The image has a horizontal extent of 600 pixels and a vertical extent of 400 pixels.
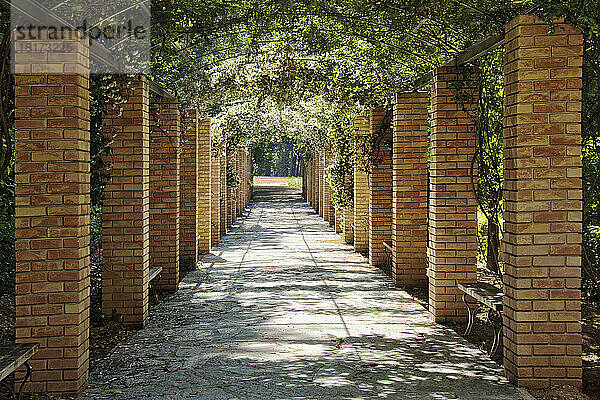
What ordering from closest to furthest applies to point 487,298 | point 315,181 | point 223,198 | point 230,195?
point 487,298
point 223,198
point 230,195
point 315,181

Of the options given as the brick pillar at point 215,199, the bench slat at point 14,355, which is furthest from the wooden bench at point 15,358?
the brick pillar at point 215,199

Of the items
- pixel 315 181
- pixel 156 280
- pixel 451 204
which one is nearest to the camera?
pixel 451 204

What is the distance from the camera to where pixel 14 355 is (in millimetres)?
4188

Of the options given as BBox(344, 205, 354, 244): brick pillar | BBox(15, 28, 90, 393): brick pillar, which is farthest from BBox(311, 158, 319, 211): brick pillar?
BBox(15, 28, 90, 393): brick pillar

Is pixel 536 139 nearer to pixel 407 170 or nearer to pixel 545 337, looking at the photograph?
pixel 545 337

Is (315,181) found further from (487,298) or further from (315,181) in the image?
(487,298)

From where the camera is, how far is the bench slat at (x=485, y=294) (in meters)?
5.60

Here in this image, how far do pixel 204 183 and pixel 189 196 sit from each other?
7.96ft

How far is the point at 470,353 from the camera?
19.3 ft

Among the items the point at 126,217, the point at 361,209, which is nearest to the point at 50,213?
the point at 126,217

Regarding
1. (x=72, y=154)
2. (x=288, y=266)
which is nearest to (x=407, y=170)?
(x=288, y=266)

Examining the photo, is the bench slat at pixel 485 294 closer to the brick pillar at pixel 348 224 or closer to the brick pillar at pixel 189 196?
the brick pillar at pixel 189 196

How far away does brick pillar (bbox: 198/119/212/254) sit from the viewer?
1409cm

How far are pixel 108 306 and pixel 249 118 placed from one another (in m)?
13.9
